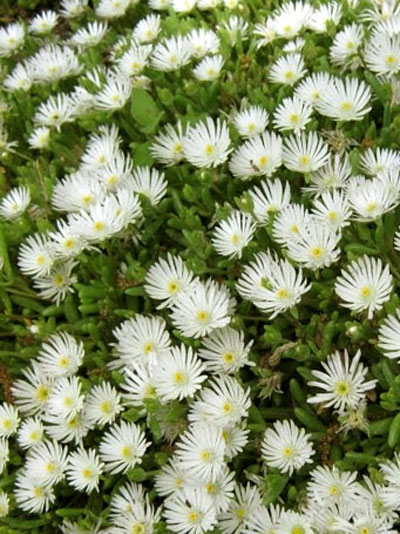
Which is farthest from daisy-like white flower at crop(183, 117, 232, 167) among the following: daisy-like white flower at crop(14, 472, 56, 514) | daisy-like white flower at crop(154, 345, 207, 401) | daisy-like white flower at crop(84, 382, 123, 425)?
daisy-like white flower at crop(14, 472, 56, 514)

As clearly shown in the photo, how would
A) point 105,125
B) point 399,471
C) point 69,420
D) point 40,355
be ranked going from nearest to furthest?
point 399,471
point 69,420
point 40,355
point 105,125

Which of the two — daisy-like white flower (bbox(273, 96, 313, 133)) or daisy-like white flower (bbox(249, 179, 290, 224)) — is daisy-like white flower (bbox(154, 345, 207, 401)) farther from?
daisy-like white flower (bbox(273, 96, 313, 133))

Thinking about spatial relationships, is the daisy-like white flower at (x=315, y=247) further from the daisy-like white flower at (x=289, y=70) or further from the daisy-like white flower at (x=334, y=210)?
the daisy-like white flower at (x=289, y=70)

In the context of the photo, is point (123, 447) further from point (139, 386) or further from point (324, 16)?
point (324, 16)

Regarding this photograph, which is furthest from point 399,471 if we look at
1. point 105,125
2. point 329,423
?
point 105,125

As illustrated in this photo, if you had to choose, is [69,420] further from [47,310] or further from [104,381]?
[47,310]

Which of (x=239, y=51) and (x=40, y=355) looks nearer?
(x=40, y=355)
